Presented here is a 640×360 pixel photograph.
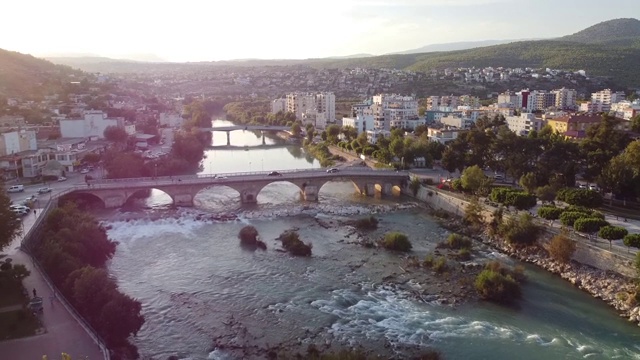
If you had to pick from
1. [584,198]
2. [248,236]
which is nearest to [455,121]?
[584,198]

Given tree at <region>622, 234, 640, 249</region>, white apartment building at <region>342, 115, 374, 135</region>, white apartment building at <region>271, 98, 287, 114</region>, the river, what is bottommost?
the river

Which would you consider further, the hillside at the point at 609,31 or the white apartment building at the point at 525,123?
the hillside at the point at 609,31

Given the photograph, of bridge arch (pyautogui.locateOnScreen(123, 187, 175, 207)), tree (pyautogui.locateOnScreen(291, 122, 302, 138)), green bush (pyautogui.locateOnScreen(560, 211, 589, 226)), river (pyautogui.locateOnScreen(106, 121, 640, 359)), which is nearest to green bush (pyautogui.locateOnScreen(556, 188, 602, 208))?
green bush (pyautogui.locateOnScreen(560, 211, 589, 226))

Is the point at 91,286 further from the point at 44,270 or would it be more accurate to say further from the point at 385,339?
the point at 385,339

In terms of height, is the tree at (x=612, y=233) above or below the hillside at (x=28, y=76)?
below

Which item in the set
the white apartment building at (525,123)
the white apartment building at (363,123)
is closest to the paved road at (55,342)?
the white apartment building at (525,123)

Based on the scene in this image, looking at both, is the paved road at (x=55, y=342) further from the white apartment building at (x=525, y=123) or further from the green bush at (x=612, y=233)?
the white apartment building at (x=525, y=123)

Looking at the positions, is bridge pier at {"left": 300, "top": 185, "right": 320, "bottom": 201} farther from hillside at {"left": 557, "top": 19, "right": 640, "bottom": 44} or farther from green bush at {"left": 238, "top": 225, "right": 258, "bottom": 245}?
hillside at {"left": 557, "top": 19, "right": 640, "bottom": 44}
